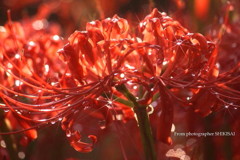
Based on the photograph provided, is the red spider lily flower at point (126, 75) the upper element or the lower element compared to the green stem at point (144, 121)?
upper

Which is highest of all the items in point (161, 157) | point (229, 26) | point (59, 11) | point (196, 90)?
point (59, 11)

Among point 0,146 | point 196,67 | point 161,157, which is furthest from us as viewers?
point 0,146

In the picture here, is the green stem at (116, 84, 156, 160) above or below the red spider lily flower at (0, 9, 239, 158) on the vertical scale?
below

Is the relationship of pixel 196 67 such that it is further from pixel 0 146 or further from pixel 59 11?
pixel 59 11

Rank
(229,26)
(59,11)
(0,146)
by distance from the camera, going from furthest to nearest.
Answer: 1. (59,11)
2. (229,26)
3. (0,146)

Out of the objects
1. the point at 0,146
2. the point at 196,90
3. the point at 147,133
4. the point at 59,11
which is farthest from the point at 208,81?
the point at 59,11

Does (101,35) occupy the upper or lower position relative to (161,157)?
upper

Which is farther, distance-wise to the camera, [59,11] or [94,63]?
[59,11]
